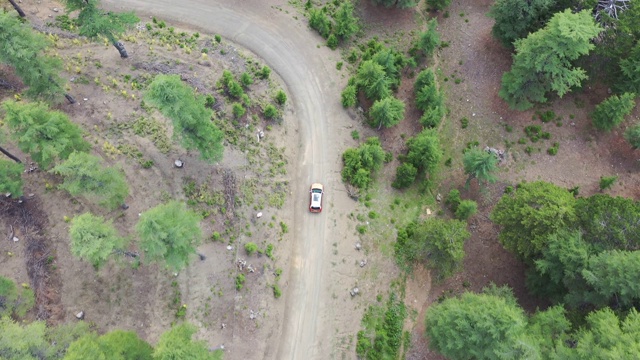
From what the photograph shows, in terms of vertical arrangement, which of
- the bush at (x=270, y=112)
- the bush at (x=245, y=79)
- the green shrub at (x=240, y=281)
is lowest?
the green shrub at (x=240, y=281)

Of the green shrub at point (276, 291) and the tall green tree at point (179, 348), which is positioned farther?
the green shrub at point (276, 291)

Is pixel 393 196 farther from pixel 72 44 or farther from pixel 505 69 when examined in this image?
pixel 72 44

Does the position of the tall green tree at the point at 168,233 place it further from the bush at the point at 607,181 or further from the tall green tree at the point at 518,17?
the bush at the point at 607,181

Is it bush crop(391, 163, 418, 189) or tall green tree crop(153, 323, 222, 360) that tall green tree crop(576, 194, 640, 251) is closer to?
bush crop(391, 163, 418, 189)

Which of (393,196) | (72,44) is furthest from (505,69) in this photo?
(72,44)

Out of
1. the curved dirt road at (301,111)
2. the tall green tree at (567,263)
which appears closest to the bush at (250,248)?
the curved dirt road at (301,111)
